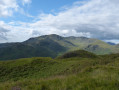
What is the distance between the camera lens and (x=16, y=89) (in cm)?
604

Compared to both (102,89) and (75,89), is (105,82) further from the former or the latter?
(75,89)

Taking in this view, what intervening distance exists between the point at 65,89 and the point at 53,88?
708 millimetres

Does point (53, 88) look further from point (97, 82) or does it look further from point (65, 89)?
point (97, 82)

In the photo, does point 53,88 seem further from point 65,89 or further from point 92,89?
point 92,89

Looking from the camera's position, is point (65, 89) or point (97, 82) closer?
point (65, 89)

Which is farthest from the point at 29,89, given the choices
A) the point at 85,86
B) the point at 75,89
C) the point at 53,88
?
the point at 85,86

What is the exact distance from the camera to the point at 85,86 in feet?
18.9

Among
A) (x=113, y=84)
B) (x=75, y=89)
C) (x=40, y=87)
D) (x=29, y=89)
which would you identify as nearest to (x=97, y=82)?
(x=113, y=84)

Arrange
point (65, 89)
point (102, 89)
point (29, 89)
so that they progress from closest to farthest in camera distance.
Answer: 1. point (102, 89)
2. point (65, 89)
3. point (29, 89)

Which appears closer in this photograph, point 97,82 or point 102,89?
point 102,89

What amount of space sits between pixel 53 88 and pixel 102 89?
2.57m

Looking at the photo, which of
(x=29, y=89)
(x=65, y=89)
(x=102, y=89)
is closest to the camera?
(x=102, y=89)

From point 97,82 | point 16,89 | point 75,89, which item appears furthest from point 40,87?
point 97,82

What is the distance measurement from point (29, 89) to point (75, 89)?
8.76ft
